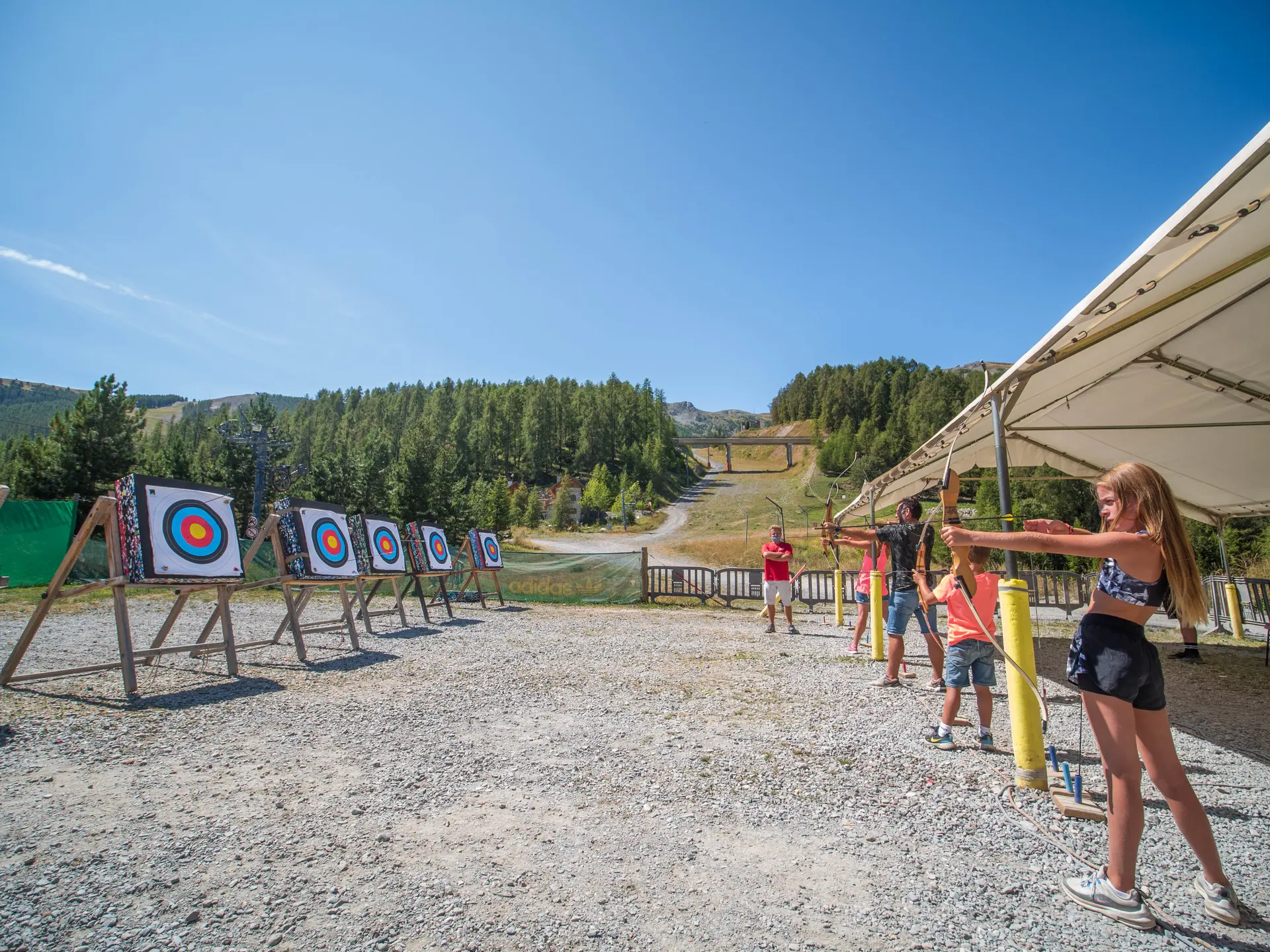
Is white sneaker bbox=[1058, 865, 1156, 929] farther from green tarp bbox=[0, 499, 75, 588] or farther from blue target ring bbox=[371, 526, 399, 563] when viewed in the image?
green tarp bbox=[0, 499, 75, 588]

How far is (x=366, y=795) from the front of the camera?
129 inches

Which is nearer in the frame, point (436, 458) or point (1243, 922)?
point (1243, 922)

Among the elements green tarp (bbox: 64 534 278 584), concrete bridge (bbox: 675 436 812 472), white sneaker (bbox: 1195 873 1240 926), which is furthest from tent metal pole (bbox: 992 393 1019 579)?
concrete bridge (bbox: 675 436 812 472)

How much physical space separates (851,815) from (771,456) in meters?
133

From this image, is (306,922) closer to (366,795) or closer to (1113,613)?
(366,795)

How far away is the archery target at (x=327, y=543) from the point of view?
794 centimetres

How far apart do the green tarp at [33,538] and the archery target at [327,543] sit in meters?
11.5

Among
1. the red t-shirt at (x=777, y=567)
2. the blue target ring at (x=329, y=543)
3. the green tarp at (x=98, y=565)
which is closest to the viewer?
the blue target ring at (x=329, y=543)

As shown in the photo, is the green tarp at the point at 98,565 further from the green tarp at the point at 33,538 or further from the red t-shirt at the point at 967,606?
the red t-shirt at the point at 967,606

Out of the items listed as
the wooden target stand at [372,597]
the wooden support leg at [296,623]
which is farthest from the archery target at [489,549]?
the wooden support leg at [296,623]

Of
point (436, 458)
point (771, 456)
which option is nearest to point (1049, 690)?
point (436, 458)

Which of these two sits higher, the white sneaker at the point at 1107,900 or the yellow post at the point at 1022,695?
the yellow post at the point at 1022,695

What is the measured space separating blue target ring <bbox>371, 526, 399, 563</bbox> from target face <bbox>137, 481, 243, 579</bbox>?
12.6ft

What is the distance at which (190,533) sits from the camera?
6.35 metres
